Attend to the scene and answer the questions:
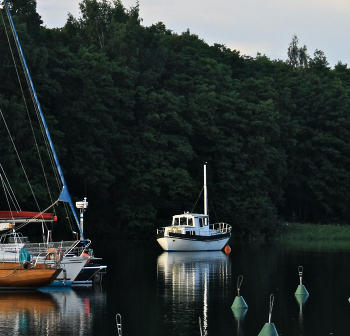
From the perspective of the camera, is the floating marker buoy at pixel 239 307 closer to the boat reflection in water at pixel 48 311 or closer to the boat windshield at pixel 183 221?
the boat reflection in water at pixel 48 311

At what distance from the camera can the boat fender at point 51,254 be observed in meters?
30.9

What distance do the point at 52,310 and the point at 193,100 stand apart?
59466 mm

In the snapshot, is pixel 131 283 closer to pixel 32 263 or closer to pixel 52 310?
pixel 32 263

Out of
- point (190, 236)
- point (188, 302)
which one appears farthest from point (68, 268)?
point (190, 236)

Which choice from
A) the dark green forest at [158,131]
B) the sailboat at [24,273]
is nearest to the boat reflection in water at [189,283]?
the sailboat at [24,273]

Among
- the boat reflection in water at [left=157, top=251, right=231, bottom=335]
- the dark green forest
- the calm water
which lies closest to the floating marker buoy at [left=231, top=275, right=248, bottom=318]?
the calm water

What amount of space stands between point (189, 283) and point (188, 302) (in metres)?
6.60

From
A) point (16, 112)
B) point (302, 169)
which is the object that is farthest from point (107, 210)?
point (302, 169)

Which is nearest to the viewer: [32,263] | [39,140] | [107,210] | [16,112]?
[32,263]

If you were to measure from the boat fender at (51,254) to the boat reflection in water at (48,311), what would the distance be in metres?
1.41

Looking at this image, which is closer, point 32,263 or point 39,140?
point 32,263

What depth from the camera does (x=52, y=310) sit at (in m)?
25.8

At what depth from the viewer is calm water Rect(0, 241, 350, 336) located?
22.8 metres

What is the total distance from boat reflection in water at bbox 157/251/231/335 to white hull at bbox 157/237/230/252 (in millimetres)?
1998
